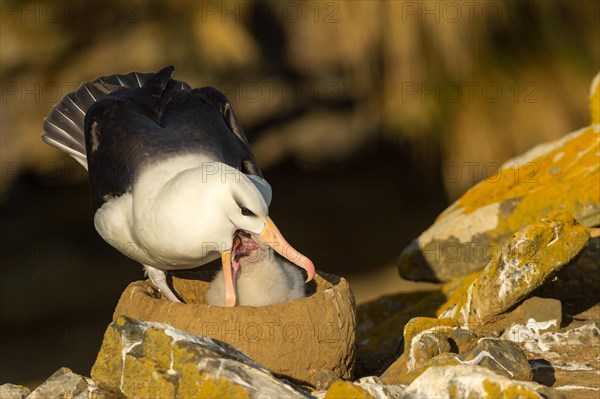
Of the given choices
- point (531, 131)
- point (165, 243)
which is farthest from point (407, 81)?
point (165, 243)

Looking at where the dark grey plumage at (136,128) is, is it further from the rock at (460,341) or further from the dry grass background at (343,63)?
the dry grass background at (343,63)

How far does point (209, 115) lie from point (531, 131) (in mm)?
3627

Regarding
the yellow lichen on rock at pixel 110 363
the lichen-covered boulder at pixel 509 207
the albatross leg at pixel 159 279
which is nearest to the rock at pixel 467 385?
the yellow lichen on rock at pixel 110 363

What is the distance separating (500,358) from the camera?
3.99 metres

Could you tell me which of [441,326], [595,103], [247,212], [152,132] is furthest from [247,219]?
[595,103]

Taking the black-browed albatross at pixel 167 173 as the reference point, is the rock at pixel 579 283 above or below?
below

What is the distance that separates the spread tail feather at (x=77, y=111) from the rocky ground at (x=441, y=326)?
1.10m

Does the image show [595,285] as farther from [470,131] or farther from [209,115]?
[470,131]

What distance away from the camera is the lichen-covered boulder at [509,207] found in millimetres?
5430

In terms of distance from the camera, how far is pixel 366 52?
300 inches

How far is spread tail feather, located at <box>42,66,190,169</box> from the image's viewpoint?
5.78 meters

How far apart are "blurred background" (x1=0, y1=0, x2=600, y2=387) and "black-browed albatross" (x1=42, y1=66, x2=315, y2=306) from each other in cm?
142

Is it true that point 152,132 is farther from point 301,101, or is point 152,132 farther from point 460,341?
point 301,101

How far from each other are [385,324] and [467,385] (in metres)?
2.30
